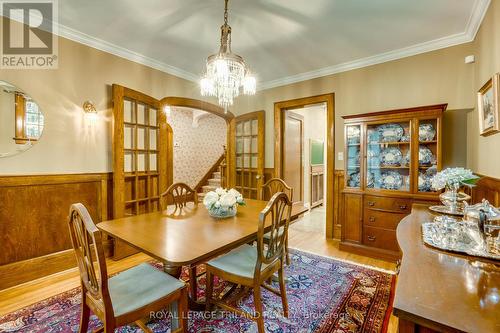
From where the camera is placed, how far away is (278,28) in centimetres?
255

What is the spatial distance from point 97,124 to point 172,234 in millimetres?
2165

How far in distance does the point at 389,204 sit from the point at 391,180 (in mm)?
350

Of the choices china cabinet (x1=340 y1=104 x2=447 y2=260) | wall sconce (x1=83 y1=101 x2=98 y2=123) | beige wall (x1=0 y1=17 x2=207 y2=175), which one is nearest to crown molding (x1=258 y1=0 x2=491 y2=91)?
china cabinet (x1=340 y1=104 x2=447 y2=260)

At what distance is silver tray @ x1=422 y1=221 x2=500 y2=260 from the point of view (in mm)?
1117

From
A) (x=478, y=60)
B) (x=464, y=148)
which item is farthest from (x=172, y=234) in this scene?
(x=478, y=60)

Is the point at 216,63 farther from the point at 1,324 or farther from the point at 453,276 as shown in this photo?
the point at 1,324

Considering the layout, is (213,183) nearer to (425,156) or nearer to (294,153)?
(294,153)

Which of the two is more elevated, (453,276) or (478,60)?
(478,60)

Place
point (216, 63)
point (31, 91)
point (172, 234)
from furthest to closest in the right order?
point (31, 91) < point (216, 63) < point (172, 234)

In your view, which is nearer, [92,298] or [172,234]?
[92,298]

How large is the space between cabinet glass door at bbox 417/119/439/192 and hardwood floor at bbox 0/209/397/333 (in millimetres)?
Answer: 1078

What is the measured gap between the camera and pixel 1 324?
1.76 m

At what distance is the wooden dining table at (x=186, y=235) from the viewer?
1.31 meters

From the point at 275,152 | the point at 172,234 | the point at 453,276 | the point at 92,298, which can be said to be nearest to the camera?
the point at 453,276
